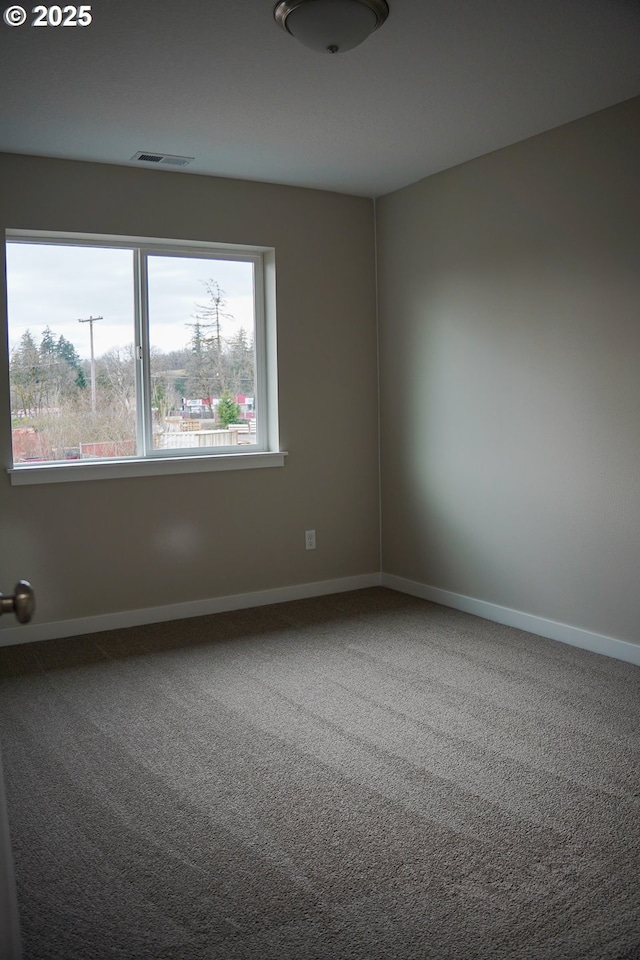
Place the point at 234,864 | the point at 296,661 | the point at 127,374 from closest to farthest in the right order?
the point at 234,864 < the point at 296,661 < the point at 127,374

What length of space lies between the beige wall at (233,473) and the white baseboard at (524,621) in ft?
1.20

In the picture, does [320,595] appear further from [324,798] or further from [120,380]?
[324,798]

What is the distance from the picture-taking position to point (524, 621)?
4.28 meters

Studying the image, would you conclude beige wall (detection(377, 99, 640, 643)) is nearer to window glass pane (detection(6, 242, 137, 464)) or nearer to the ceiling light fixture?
the ceiling light fixture

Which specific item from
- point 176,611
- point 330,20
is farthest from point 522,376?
point 176,611

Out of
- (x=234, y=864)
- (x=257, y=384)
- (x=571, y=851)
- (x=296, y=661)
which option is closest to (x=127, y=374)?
(x=257, y=384)

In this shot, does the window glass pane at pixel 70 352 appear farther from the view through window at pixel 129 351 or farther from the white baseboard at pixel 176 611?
the white baseboard at pixel 176 611

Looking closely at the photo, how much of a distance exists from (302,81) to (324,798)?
266 cm

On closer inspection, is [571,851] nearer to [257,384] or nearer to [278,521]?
[278,521]

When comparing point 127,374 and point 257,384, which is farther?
point 257,384

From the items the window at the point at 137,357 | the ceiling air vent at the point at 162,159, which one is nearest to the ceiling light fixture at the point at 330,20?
the ceiling air vent at the point at 162,159

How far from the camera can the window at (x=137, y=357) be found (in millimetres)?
4281

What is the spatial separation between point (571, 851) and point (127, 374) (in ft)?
11.0

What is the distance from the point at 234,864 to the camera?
7.26 ft
